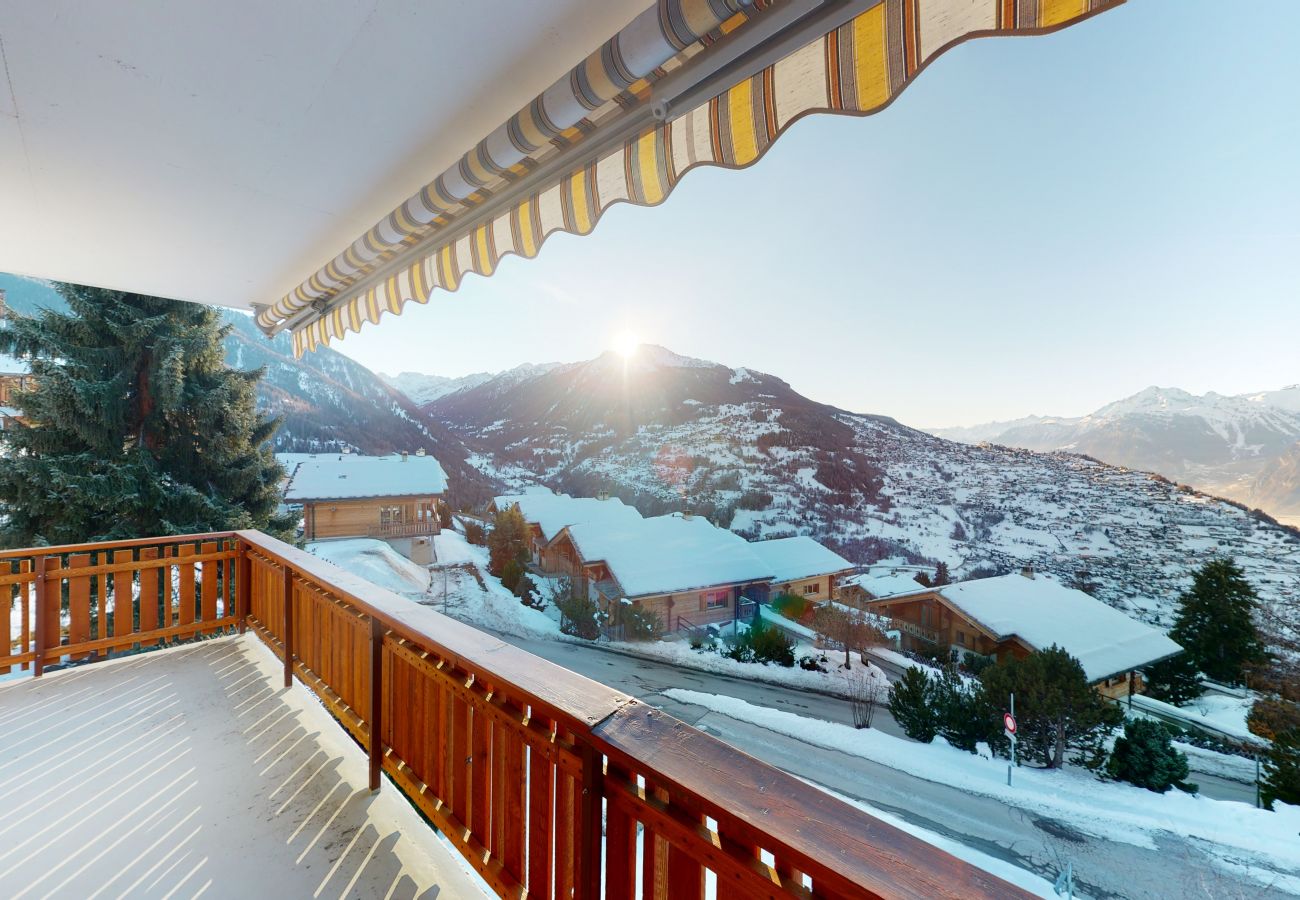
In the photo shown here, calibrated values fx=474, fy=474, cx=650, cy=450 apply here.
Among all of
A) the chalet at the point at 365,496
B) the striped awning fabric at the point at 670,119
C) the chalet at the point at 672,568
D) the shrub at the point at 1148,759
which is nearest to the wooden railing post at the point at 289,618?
the striped awning fabric at the point at 670,119

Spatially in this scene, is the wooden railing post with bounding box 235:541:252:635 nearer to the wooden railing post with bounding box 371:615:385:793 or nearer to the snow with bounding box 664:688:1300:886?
the wooden railing post with bounding box 371:615:385:793

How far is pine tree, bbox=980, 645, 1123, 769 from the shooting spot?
4.34 metres

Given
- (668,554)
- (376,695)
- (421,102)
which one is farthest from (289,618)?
(668,554)

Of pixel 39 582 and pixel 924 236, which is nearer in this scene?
pixel 39 582

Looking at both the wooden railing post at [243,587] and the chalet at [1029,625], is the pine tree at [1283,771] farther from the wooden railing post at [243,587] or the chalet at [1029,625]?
the wooden railing post at [243,587]

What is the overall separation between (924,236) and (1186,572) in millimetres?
4201

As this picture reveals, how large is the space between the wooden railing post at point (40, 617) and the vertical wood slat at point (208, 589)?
62 cm

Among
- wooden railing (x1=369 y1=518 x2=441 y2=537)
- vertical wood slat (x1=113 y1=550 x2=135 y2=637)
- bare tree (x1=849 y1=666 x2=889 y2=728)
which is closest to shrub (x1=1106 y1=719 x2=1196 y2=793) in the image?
bare tree (x1=849 y1=666 x2=889 y2=728)

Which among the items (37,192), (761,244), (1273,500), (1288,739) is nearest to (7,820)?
(37,192)

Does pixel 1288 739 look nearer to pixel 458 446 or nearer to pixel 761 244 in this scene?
pixel 761 244

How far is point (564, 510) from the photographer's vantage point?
315 inches

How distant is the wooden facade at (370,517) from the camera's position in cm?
736

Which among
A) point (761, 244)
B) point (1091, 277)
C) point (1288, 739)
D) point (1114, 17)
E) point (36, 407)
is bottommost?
point (1288, 739)

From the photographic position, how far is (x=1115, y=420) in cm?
481
